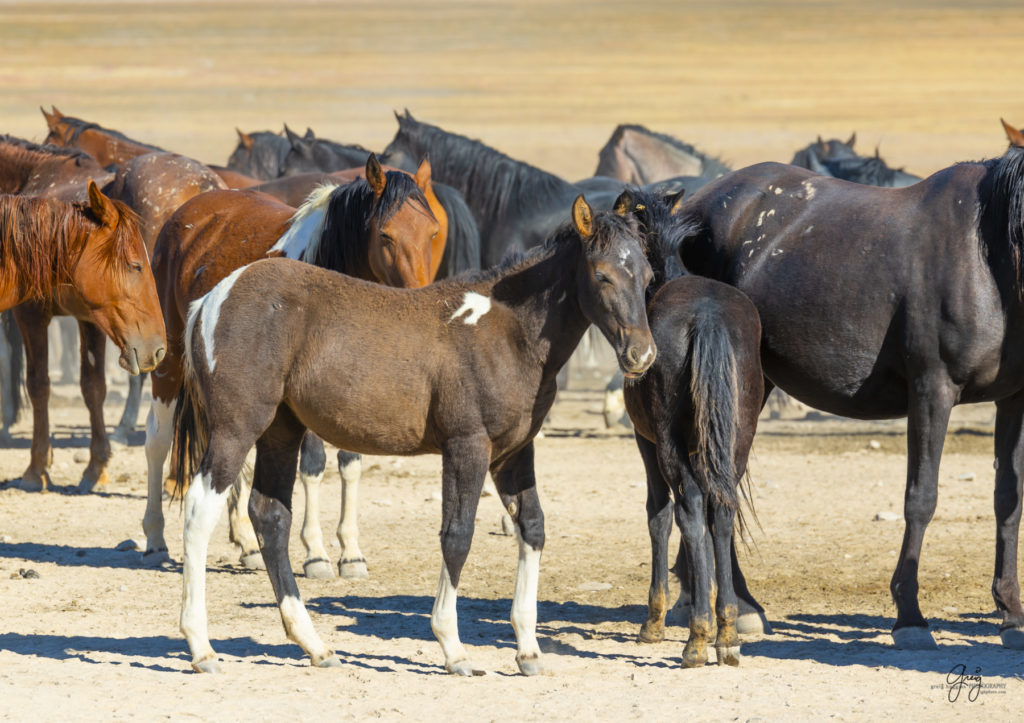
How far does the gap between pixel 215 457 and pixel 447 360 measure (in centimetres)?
99

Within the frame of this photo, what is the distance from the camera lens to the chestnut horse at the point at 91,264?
6.34 meters

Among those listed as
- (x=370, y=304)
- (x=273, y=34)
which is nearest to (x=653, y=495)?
(x=370, y=304)

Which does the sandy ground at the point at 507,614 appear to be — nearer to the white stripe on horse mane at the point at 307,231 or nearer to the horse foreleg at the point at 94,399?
the horse foreleg at the point at 94,399

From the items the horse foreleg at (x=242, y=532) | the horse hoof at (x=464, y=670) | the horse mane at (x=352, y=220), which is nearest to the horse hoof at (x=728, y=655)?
the horse hoof at (x=464, y=670)

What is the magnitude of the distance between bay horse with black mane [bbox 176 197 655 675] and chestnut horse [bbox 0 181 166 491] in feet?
3.61

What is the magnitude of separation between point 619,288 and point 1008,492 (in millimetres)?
2312

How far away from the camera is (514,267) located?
5594mm

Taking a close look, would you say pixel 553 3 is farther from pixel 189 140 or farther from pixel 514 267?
pixel 514 267

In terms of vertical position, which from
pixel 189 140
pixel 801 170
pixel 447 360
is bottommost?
pixel 447 360

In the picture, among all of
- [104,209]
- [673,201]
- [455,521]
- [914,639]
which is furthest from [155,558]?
[914,639]

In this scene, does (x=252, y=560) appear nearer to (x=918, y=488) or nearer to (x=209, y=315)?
(x=209, y=315)

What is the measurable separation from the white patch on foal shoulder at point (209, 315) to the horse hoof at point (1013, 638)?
359 centimetres

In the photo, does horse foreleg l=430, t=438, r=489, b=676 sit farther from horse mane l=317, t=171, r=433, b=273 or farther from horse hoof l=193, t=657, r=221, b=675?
horse mane l=317, t=171, r=433, b=273

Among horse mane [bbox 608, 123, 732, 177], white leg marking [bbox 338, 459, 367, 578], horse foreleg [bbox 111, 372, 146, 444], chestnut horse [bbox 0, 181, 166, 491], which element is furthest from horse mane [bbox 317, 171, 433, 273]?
horse mane [bbox 608, 123, 732, 177]
